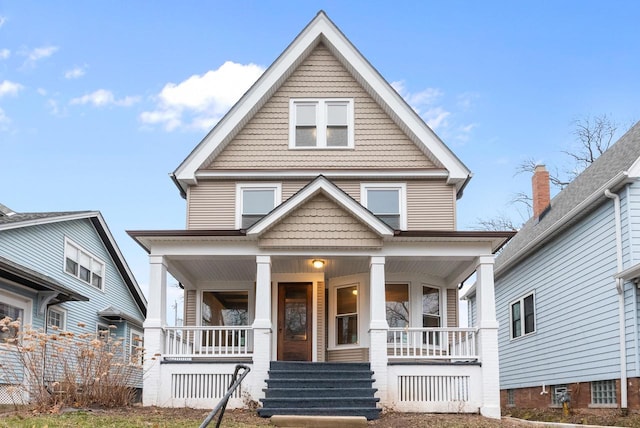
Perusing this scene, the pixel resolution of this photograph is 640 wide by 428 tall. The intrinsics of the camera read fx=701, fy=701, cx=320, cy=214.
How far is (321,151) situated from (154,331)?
566 cm

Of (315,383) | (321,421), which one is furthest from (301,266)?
(321,421)

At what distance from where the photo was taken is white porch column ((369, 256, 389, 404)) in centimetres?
1288

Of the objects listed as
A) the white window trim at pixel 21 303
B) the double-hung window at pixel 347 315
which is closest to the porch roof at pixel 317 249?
the double-hung window at pixel 347 315

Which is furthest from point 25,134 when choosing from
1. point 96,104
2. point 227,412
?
point 227,412

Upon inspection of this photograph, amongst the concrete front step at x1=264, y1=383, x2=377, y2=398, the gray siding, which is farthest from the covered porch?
the gray siding

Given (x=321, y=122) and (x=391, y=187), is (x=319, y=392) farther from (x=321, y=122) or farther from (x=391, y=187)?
(x=321, y=122)

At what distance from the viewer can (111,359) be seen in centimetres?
1173

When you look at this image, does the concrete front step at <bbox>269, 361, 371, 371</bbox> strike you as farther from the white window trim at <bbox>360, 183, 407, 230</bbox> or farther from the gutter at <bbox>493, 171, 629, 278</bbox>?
the gutter at <bbox>493, 171, 629, 278</bbox>

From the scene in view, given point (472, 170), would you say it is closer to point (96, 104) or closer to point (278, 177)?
point (278, 177)

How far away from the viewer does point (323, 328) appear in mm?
15750

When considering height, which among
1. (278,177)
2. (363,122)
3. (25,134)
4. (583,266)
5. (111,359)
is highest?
(25,134)

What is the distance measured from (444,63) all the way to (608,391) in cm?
1057

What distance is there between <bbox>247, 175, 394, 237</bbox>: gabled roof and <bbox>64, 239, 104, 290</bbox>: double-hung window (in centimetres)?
975

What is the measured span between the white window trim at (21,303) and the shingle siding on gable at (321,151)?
5521 mm
